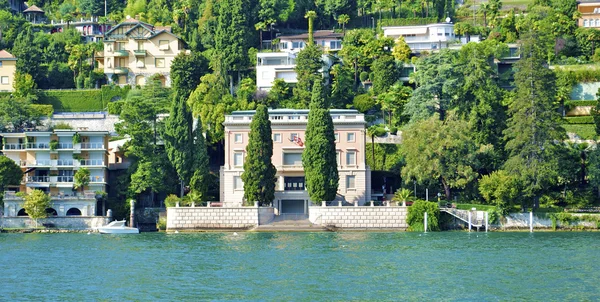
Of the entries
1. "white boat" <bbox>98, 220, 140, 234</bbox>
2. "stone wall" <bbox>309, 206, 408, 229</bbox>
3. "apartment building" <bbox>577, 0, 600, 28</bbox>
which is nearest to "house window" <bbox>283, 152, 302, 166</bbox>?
"stone wall" <bbox>309, 206, 408, 229</bbox>

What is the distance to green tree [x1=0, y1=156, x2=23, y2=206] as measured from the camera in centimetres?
9769

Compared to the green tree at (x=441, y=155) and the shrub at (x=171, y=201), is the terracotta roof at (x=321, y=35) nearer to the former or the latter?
the green tree at (x=441, y=155)

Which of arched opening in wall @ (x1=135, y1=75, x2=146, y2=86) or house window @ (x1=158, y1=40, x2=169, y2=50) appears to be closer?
arched opening in wall @ (x1=135, y1=75, x2=146, y2=86)

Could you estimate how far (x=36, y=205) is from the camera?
313 ft

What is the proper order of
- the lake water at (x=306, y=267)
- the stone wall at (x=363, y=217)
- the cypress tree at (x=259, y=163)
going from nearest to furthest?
the lake water at (x=306, y=267)
the cypress tree at (x=259, y=163)
the stone wall at (x=363, y=217)

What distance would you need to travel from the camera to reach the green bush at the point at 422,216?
3593 inches

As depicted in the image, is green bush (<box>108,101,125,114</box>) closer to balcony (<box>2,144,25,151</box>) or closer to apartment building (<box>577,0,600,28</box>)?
balcony (<box>2,144,25,151</box>)

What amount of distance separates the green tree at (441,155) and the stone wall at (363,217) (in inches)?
137

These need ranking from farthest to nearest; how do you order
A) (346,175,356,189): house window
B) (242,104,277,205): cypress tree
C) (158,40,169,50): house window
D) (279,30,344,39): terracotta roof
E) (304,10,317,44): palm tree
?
(279,30,344,39): terracotta roof < (304,10,317,44): palm tree < (158,40,169,50): house window < (346,175,356,189): house window < (242,104,277,205): cypress tree

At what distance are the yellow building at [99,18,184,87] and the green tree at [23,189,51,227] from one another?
91.7ft

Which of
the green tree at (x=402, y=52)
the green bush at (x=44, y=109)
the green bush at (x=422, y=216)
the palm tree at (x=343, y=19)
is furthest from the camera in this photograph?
the palm tree at (x=343, y=19)

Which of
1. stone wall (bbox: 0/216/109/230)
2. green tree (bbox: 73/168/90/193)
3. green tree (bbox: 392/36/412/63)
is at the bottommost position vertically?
stone wall (bbox: 0/216/109/230)

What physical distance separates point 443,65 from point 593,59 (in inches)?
790

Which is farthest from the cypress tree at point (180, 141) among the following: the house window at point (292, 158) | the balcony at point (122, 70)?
the balcony at point (122, 70)
